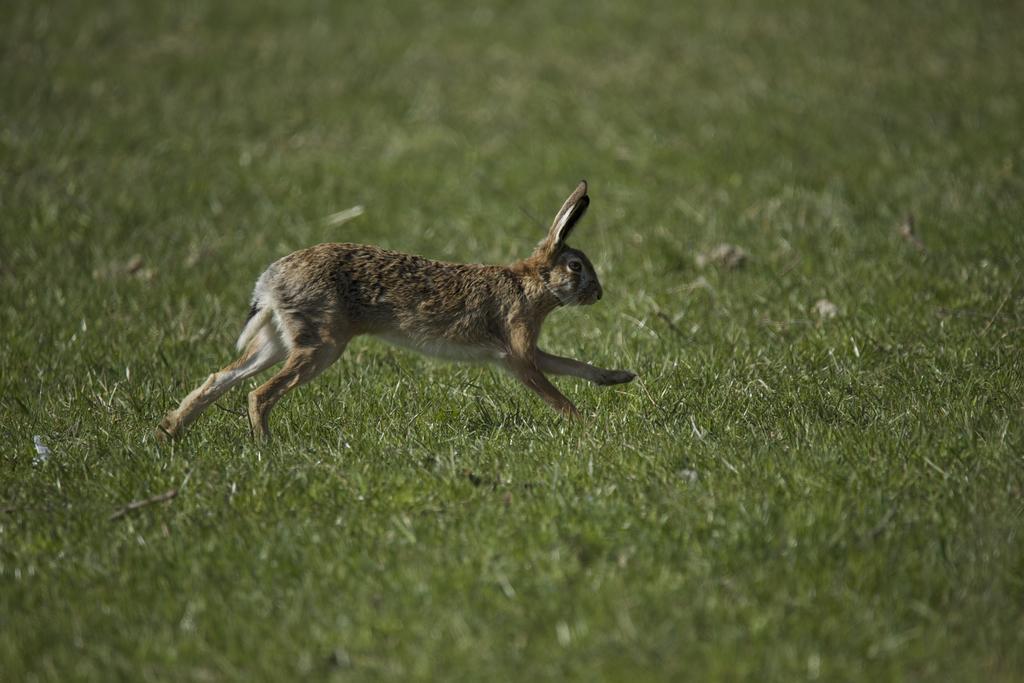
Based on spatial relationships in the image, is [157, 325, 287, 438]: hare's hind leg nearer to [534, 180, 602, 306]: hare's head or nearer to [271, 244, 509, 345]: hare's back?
[271, 244, 509, 345]: hare's back

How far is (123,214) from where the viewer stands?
9.45m

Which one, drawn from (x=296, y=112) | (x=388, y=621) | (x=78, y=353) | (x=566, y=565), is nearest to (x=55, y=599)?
(x=388, y=621)

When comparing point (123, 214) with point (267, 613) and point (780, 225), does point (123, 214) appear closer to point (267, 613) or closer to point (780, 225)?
point (780, 225)

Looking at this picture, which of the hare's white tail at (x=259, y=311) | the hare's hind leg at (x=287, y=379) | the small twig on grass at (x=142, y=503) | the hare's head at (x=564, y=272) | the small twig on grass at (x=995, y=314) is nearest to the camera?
the small twig on grass at (x=142, y=503)

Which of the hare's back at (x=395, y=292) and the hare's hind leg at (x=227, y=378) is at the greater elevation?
the hare's back at (x=395, y=292)

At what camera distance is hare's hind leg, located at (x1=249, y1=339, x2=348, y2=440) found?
18.5 ft

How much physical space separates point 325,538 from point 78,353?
10.1 feet

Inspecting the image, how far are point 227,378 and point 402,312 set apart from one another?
3.01 feet

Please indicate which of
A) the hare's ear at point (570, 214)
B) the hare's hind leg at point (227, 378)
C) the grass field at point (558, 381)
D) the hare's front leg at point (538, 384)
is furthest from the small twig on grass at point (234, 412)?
the hare's ear at point (570, 214)

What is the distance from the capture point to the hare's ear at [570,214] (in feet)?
19.5

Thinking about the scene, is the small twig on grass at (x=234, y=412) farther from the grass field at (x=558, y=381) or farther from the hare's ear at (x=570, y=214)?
the hare's ear at (x=570, y=214)

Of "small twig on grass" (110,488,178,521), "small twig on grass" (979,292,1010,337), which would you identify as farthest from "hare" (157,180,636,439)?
"small twig on grass" (979,292,1010,337)

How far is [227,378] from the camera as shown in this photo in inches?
231

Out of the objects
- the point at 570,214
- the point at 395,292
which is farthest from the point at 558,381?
the point at 395,292
